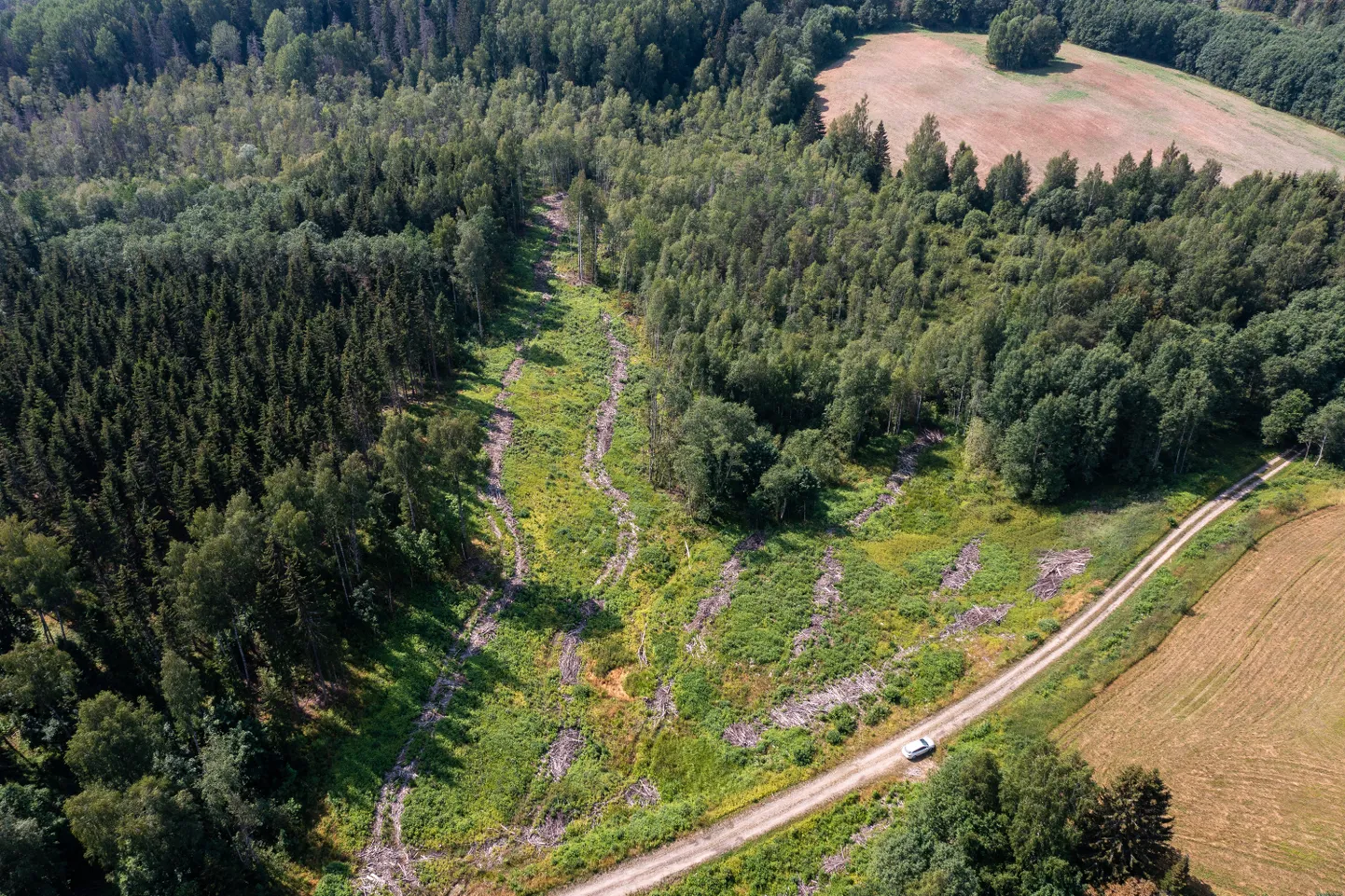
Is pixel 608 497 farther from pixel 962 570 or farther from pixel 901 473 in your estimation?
pixel 962 570

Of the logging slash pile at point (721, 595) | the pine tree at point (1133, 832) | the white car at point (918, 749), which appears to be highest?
the pine tree at point (1133, 832)

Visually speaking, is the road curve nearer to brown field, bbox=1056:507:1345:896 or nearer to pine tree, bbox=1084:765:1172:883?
brown field, bbox=1056:507:1345:896

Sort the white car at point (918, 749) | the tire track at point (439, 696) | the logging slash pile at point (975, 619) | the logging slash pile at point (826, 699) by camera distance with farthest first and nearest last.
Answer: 1. the logging slash pile at point (975, 619)
2. the logging slash pile at point (826, 699)
3. the white car at point (918, 749)
4. the tire track at point (439, 696)

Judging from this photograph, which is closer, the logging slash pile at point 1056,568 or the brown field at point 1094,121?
the logging slash pile at point 1056,568

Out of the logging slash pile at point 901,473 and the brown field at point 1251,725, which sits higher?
the brown field at point 1251,725

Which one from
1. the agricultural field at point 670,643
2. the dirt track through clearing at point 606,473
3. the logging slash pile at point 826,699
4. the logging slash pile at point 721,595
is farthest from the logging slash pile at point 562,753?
the dirt track through clearing at point 606,473

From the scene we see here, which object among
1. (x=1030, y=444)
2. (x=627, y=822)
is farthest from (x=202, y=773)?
(x=1030, y=444)

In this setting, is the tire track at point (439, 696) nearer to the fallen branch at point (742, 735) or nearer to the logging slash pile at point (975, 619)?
the fallen branch at point (742, 735)
